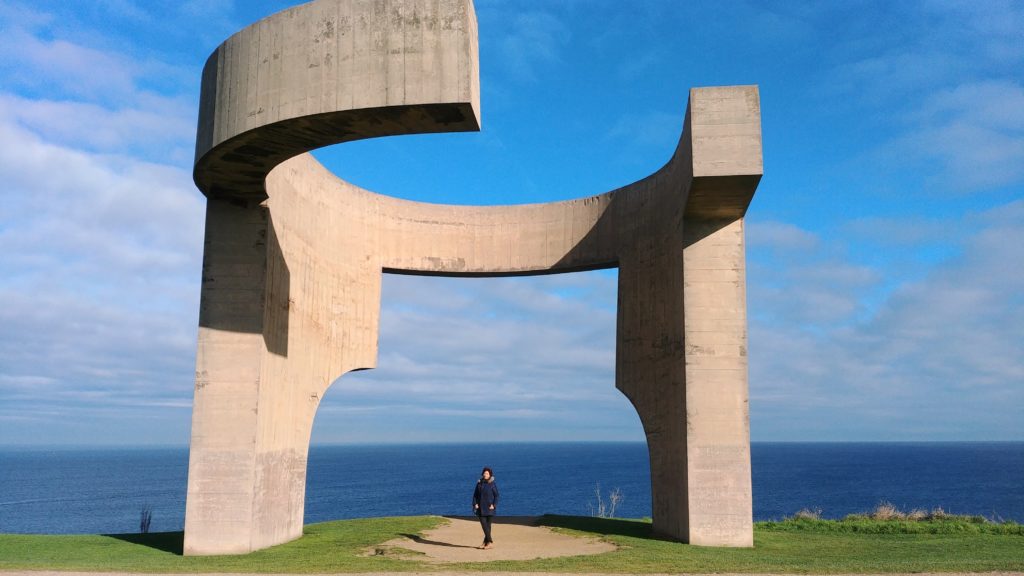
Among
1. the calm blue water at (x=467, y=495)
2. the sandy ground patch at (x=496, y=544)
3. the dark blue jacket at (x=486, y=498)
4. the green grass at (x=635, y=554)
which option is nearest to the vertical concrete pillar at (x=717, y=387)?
the green grass at (x=635, y=554)

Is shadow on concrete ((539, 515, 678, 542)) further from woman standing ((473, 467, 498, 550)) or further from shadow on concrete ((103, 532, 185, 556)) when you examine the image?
shadow on concrete ((103, 532, 185, 556))

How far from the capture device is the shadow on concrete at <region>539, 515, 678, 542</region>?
12633 mm

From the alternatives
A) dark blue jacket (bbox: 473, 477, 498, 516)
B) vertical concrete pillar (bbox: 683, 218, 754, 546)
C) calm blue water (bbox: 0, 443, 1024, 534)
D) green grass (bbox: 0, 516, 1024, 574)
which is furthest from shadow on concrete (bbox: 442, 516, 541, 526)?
calm blue water (bbox: 0, 443, 1024, 534)

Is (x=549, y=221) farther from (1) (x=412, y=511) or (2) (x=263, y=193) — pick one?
(1) (x=412, y=511)

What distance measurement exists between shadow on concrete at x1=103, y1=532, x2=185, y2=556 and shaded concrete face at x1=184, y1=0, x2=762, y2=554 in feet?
2.49

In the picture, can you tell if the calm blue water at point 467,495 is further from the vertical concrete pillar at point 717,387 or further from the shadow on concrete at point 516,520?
the vertical concrete pillar at point 717,387

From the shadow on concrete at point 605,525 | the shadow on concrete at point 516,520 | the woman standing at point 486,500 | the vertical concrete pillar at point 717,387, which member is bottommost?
the shadow on concrete at point 516,520

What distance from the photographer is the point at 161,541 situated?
1184 centimetres

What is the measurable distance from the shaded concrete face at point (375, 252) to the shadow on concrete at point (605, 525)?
1.43ft

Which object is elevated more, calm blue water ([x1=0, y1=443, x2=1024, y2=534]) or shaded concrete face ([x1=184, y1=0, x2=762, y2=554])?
shaded concrete face ([x1=184, y1=0, x2=762, y2=554])

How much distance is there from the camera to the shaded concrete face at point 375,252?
8.36 m

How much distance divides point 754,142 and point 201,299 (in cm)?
823

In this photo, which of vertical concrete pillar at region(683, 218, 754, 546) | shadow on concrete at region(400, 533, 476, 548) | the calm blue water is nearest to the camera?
vertical concrete pillar at region(683, 218, 754, 546)

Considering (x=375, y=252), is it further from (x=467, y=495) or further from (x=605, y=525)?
(x=467, y=495)
